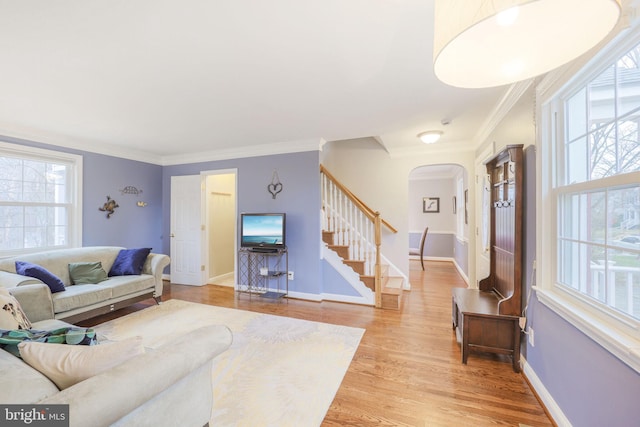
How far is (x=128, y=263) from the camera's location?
142 inches

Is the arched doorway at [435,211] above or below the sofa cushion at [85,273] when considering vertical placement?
above

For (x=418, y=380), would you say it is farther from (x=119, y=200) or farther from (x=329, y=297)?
(x=119, y=200)

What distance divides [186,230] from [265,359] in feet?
11.6

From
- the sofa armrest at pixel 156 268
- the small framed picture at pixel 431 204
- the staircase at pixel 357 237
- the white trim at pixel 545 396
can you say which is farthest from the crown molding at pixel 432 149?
the sofa armrest at pixel 156 268

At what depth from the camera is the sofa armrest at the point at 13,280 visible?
8.02 ft

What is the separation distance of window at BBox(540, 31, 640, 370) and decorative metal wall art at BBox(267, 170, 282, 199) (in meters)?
3.35

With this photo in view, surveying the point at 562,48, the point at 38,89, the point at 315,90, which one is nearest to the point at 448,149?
the point at 315,90

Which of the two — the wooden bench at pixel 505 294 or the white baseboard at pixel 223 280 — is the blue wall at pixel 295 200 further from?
the wooden bench at pixel 505 294

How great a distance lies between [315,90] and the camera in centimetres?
244

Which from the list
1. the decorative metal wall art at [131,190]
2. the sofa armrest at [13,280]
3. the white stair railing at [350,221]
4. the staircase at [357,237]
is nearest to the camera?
the sofa armrest at [13,280]

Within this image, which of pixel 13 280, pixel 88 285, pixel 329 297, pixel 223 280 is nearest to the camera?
pixel 13 280

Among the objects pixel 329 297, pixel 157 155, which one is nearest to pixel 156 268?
pixel 157 155

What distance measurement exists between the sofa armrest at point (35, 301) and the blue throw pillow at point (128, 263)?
40.9 inches

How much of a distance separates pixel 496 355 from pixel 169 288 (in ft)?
16.4
